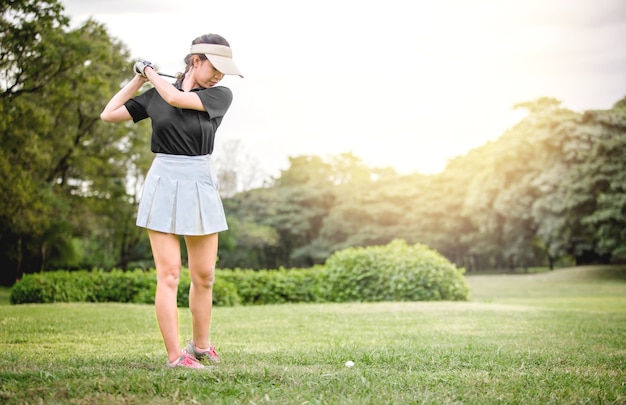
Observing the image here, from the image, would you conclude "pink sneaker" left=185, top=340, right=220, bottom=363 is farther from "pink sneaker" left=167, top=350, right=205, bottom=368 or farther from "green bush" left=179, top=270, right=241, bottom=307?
"green bush" left=179, top=270, right=241, bottom=307

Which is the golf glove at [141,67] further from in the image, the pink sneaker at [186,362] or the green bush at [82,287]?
the green bush at [82,287]

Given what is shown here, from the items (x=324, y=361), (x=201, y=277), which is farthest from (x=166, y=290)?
(x=324, y=361)

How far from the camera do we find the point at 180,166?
4.22 m

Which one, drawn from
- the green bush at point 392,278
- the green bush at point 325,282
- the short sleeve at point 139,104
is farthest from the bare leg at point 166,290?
the green bush at point 392,278

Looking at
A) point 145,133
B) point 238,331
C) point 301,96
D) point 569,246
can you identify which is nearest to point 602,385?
point 238,331

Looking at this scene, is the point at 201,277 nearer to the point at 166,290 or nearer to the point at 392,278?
the point at 166,290

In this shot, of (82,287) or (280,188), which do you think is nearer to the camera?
(82,287)

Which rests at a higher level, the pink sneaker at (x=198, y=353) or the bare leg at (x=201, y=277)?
the bare leg at (x=201, y=277)

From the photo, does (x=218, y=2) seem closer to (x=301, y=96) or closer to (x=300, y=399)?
(x=300, y=399)

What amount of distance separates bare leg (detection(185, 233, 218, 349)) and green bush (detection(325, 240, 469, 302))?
11248 mm

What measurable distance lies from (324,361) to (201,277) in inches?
47.2

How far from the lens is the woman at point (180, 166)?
13.6 feet

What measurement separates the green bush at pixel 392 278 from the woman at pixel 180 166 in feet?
37.8

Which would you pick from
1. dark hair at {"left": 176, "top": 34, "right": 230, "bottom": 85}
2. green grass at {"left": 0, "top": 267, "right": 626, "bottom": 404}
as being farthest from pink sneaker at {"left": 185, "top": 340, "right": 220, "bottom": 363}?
dark hair at {"left": 176, "top": 34, "right": 230, "bottom": 85}
